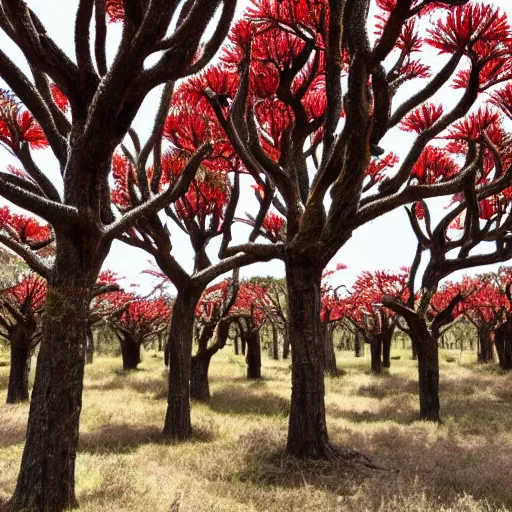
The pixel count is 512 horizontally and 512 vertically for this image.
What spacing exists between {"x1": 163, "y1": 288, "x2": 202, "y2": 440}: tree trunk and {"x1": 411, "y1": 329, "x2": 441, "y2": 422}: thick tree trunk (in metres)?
5.39

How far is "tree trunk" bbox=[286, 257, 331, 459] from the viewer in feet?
21.1

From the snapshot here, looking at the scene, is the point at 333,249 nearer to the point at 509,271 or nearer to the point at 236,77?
the point at 236,77

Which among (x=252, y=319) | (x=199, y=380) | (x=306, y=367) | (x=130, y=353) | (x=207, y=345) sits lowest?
(x=199, y=380)

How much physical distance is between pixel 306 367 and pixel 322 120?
4226 mm

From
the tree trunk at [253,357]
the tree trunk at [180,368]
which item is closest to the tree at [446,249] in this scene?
the tree trunk at [180,368]

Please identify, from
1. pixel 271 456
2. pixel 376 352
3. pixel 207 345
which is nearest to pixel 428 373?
pixel 271 456

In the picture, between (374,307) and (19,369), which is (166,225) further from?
(374,307)

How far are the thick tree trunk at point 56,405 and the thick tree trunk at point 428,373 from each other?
8.21m

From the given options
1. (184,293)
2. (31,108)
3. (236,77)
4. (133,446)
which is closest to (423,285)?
(184,293)

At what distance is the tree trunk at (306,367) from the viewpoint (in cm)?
643

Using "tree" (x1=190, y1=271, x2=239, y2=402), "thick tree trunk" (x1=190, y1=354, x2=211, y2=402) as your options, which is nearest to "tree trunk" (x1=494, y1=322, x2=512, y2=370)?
"tree" (x1=190, y1=271, x2=239, y2=402)

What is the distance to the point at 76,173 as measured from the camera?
4582 millimetres

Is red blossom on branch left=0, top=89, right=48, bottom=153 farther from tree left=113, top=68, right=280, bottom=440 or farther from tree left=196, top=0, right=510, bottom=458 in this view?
tree left=196, top=0, right=510, bottom=458

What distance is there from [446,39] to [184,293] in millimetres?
6122
